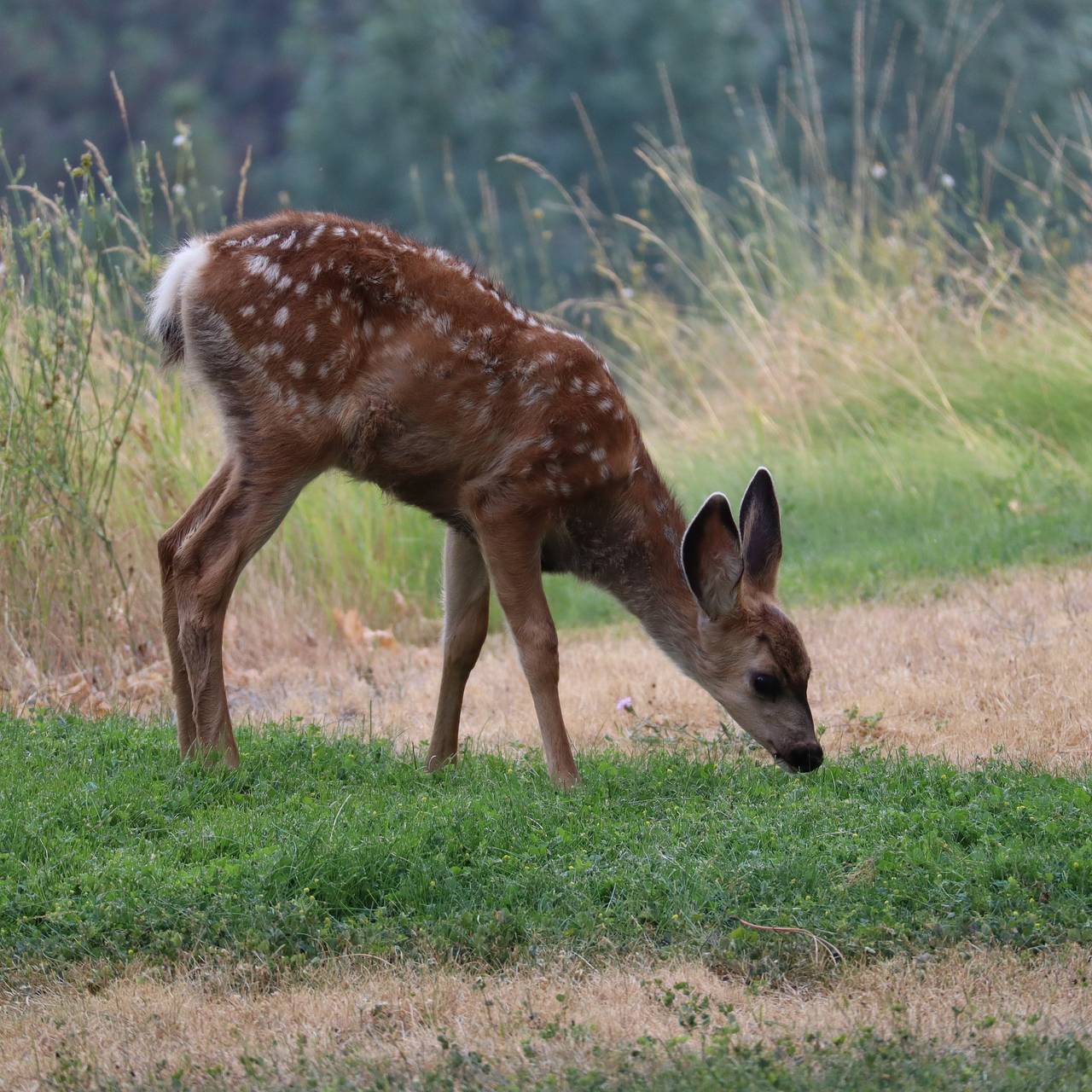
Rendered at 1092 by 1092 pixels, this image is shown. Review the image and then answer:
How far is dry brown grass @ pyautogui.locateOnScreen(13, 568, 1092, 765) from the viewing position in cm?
681

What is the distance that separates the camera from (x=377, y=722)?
25.3 feet

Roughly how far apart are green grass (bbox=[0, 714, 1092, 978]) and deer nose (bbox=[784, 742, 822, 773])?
0.16 metres

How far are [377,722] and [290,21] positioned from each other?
20.4 metres

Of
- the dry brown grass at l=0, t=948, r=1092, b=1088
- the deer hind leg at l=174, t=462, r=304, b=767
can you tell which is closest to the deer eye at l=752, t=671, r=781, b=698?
the deer hind leg at l=174, t=462, r=304, b=767

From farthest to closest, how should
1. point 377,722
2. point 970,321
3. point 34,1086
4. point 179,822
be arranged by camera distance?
point 970,321 < point 377,722 < point 179,822 < point 34,1086

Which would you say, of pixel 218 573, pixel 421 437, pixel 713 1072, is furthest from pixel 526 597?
pixel 713 1072

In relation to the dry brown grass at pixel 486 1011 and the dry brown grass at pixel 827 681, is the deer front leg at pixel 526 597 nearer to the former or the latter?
the dry brown grass at pixel 827 681

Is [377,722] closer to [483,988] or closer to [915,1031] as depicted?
[483,988]

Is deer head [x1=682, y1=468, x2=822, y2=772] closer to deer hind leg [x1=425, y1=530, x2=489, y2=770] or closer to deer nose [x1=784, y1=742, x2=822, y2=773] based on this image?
deer nose [x1=784, y1=742, x2=822, y2=773]

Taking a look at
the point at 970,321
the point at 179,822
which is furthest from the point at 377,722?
the point at 970,321

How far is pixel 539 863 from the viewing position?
16.4 feet

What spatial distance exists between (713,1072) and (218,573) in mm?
2927

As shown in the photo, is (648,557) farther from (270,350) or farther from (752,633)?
(270,350)

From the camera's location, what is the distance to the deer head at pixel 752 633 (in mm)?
6074
